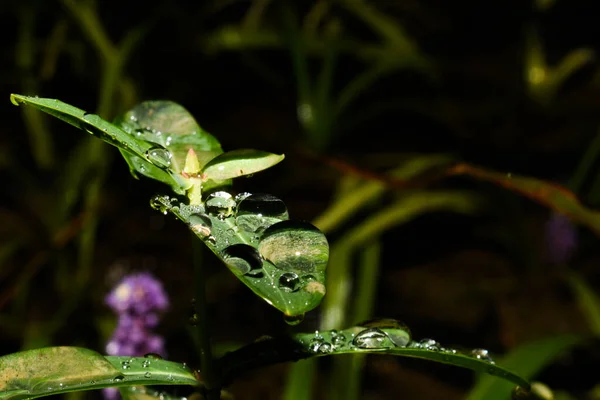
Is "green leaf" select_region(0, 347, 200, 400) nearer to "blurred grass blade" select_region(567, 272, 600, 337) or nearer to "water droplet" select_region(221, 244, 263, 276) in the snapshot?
"water droplet" select_region(221, 244, 263, 276)

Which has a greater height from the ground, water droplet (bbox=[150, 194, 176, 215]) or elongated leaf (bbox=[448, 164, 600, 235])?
elongated leaf (bbox=[448, 164, 600, 235])

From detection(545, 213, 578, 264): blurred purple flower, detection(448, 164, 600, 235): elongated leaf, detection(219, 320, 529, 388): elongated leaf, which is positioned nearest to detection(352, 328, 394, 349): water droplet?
detection(219, 320, 529, 388): elongated leaf

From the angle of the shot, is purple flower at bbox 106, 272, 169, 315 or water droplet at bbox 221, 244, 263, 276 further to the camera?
purple flower at bbox 106, 272, 169, 315

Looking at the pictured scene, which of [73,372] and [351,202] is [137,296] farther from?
[351,202]

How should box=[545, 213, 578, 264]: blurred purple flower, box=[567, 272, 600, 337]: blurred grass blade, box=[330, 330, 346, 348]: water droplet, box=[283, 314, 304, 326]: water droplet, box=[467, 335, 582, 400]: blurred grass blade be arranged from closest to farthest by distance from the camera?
box=[283, 314, 304, 326]: water droplet, box=[330, 330, 346, 348]: water droplet, box=[467, 335, 582, 400]: blurred grass blade, box=[567, 272, 600, 337]: blurred grass blade, box=[545, 213, 578, 264]: blurred purple flower

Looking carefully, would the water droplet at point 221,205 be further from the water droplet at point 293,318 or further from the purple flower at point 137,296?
the purple flower at point 137,296

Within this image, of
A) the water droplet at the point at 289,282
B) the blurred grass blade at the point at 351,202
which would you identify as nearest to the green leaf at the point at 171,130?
the water droplet at the point at 289,282

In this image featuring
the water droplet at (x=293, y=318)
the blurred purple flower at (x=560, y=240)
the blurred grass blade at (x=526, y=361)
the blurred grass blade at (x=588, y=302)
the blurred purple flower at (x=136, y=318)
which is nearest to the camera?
the water droplet at (x=293, y=318)
